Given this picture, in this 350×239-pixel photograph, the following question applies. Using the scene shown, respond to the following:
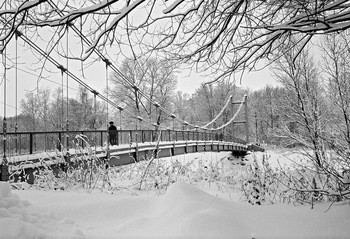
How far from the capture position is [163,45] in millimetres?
3955

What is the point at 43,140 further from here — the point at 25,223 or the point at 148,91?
the point at 148,91

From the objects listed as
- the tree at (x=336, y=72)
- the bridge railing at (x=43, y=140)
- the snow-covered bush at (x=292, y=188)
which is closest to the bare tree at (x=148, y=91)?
the bridge railing at (x=43, y=140)

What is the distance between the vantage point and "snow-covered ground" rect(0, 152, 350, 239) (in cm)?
228

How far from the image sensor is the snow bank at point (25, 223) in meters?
2.06

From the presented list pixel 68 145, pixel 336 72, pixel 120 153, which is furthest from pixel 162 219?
pixel 336 72

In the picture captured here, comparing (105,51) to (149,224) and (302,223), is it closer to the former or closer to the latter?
(149,224)

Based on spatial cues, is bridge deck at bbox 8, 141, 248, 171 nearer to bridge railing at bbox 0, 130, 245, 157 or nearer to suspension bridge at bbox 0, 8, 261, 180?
suspension bridge at bbox 0, 8, 261, 180

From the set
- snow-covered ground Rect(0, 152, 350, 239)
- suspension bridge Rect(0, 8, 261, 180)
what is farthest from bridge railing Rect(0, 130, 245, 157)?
snow-covered ground Rect(0, 152, 350, 239)

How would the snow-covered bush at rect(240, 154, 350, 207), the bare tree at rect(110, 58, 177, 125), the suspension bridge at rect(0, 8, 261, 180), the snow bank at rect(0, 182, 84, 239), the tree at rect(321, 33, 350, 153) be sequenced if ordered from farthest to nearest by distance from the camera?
1. the bare tree at rect(110, 58, 177, 125)
2. the tree at rect(321, 33, 350, 153)
3. the suspension bridge at rect(0, 8, 261, 180)
4. the snow-covered bush at rect(240, 154, 350, 207)
5. the snow bank at rect(0, 182, 84, 239)

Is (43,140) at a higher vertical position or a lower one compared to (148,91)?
lower

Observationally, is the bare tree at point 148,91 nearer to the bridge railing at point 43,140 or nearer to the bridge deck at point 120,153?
the bridge deck at point 120,153

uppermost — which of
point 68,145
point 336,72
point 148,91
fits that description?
point 148,91

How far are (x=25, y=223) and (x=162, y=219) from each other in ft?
3.79

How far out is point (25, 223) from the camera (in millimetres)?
2201
